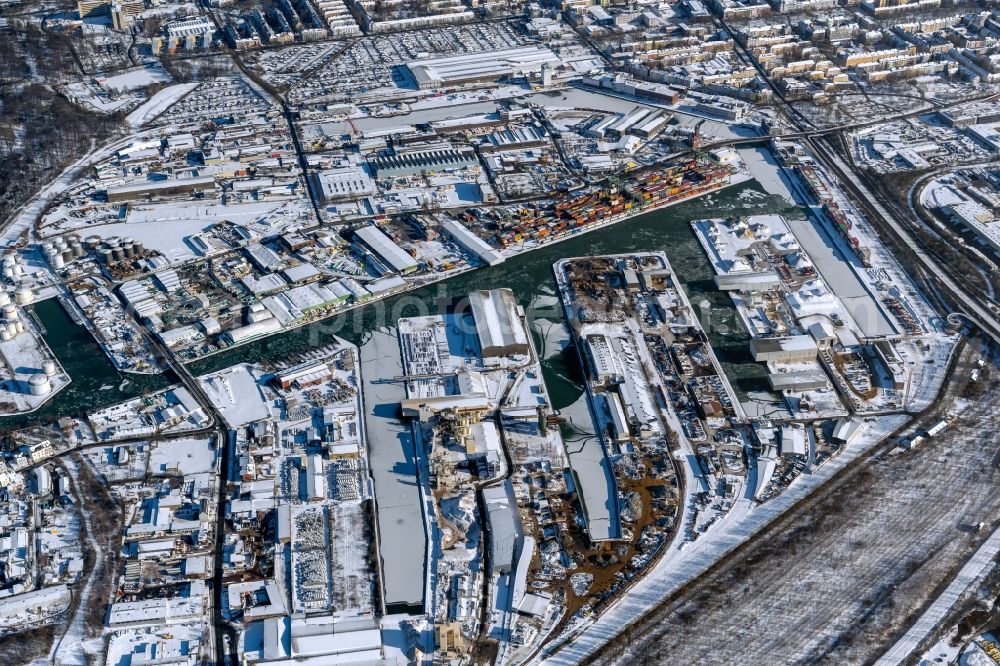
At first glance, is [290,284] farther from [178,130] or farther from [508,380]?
[178,130]

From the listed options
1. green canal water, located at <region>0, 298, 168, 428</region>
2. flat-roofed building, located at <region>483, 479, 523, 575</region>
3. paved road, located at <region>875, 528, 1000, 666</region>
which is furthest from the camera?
green canal water, located at <region>0, 298, 168, 428</region>

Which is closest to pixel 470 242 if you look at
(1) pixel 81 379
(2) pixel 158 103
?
(1) pixel 81 379

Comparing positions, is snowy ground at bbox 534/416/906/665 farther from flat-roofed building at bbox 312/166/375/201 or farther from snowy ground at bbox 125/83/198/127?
snowy ground at bbox 125/83/198/127

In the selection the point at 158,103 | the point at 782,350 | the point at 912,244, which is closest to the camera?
the point at 782,350

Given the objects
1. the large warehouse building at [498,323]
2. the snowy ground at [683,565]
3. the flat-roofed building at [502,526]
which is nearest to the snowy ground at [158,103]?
the large warehouse building at [498,323]

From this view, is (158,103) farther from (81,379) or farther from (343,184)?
(81,379)

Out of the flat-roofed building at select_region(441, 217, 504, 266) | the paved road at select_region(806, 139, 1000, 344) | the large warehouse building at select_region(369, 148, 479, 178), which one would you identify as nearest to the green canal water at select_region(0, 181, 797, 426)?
the flat-roofed building at select_region(441, 217, 504, 266)

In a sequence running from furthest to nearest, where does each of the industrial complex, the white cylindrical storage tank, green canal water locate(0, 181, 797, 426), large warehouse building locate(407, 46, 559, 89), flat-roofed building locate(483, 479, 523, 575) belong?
large warehouse building locate(407, 46, 559, 89)
green canal water locate(0, 181, 797, 426)
the white cylindrical storage tank
flat-roofed building locate(483, 479, 523, 575)
the industrial complex
